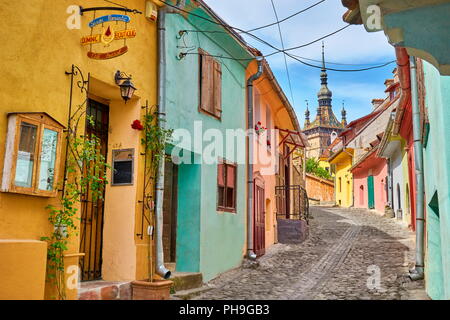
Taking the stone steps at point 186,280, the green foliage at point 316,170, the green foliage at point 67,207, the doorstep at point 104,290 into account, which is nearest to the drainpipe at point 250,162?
the stone steps at point 186,280

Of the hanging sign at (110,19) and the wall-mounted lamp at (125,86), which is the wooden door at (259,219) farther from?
the hanging sign at (110,19)

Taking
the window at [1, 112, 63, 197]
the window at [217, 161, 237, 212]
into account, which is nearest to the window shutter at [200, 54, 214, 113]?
the window at [217, 161, 237, 212]

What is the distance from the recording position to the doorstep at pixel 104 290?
243 inches

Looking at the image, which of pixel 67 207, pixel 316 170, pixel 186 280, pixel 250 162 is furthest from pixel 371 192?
pixel 316 170

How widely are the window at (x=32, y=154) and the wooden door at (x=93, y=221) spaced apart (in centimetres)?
150

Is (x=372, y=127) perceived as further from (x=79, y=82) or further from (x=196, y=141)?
(x=79, y=82)

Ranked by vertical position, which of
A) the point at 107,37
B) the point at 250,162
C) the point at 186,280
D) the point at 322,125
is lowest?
the point at 186,280

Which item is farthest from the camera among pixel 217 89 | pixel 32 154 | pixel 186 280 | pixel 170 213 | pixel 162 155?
pixel 217 89

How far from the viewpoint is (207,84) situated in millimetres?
9938

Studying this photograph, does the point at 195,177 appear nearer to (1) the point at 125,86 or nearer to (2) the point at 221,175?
(2) the point at 221,175

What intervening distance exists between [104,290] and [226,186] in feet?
15.7

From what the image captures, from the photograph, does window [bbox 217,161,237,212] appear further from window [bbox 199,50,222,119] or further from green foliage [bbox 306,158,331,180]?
green foliage [bbox 306,158,331,180]

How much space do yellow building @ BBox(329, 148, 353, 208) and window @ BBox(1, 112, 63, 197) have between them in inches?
1193
